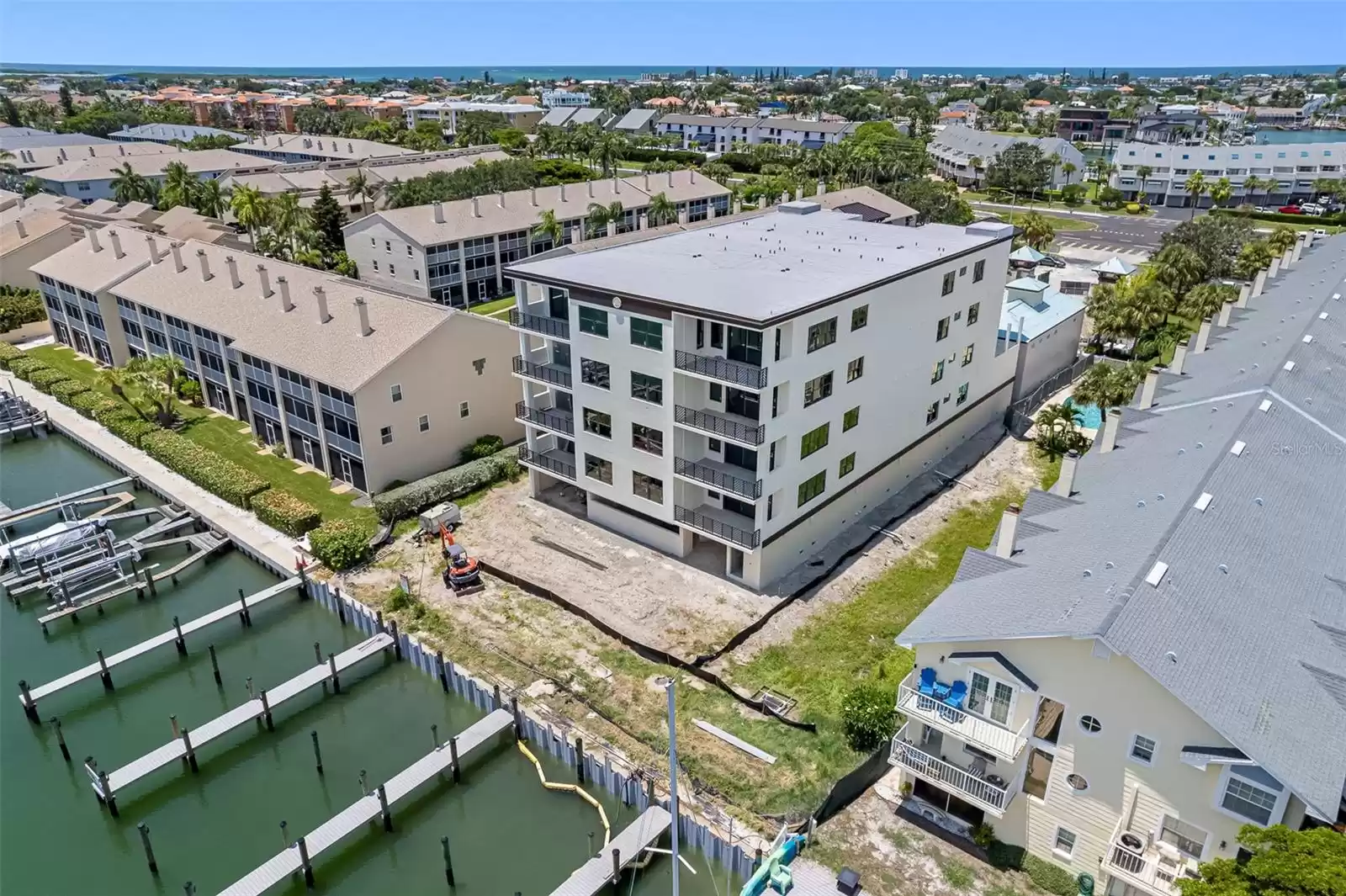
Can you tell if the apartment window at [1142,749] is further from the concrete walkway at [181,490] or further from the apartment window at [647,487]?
the concrete walkway at [181,490]

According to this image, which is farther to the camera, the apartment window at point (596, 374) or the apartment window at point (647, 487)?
the apartment window at point (647, 487)

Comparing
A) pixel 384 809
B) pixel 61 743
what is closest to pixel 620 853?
pixel 384 809

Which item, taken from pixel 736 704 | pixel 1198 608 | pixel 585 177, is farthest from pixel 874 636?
pixel 585 177

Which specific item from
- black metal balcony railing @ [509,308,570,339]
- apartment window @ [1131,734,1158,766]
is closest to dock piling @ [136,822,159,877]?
black metal balcony railing @ [509,308,570,339]

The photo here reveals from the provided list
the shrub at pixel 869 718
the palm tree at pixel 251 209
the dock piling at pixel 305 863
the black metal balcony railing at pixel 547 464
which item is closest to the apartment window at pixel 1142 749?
the shrub at pixel 869 718

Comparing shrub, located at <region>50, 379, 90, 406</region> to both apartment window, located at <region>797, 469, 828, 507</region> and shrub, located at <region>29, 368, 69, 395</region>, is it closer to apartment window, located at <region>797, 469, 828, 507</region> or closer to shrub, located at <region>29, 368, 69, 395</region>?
shrub, located at <region>29, 368, 69, 395</region>

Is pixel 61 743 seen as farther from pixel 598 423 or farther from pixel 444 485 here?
pixel 598 423
